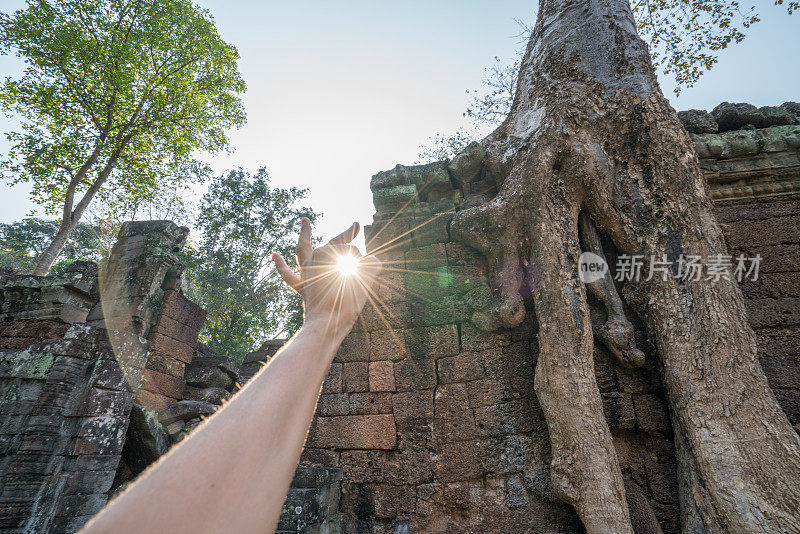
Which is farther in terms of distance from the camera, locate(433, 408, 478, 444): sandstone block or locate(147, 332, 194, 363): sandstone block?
locate(147, 332, 194, 363): sandstone block

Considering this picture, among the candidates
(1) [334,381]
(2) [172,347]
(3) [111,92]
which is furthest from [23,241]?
(1) [334,381]

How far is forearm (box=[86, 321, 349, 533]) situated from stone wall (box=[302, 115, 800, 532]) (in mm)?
1956

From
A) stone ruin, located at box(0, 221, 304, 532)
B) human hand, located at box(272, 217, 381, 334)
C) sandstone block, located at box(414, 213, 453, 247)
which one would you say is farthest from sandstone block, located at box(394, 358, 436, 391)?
human hand, located at box(272, 217, 381, 334)

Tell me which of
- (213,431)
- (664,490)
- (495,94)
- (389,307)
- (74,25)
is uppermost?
(74,25)

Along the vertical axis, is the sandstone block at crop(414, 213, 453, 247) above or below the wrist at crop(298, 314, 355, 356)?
above

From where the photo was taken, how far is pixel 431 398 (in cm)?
271

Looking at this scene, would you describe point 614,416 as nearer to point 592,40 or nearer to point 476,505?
point 476,505

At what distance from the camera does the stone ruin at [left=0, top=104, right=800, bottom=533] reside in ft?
7.70

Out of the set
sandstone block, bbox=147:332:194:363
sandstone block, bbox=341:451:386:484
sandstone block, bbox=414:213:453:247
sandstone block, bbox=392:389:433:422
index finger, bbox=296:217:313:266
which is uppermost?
sandstone block, bbox=414:213:453:247

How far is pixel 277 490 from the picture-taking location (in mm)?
728

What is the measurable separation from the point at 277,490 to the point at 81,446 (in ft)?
13.9

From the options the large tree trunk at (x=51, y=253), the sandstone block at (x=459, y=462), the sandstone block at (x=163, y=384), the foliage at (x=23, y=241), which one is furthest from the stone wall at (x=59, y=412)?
the foliage at (x=23, y=241)

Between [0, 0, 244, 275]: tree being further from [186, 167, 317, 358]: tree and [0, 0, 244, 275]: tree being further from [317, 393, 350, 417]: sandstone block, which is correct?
[317, 393, 350, 417]: sandstone block

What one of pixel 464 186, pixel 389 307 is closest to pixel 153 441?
pixel 389 307
